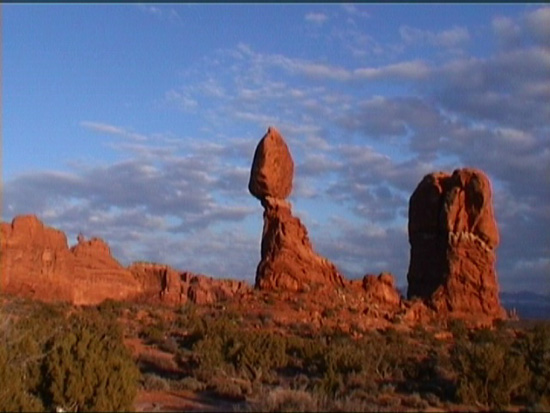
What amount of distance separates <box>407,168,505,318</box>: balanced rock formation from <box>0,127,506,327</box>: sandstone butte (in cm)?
5

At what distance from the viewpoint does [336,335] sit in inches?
1075

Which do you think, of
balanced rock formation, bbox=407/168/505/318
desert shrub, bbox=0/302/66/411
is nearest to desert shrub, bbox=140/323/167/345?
desert shrub, bbox=0/302/66/411

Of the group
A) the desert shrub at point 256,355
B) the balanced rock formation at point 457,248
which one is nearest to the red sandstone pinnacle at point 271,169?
the balanced rock formation at point 457,248

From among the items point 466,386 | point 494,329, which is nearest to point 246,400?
point 466,386

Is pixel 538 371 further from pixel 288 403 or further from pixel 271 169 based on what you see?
pixel 271 169

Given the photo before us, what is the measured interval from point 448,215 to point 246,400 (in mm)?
24978

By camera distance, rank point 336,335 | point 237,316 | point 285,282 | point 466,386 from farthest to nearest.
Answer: point 285,282, point 237,316, point 336,335, point 466,386

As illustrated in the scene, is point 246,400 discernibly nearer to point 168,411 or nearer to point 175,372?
point 168,411

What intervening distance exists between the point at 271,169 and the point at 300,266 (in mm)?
4860

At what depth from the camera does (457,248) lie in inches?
1443

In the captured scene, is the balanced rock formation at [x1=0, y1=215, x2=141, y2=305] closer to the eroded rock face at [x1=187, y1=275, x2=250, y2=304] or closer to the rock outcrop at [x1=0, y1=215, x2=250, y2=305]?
the rock outcrop at [x1=0, y1=215, x2=250, y2=305]

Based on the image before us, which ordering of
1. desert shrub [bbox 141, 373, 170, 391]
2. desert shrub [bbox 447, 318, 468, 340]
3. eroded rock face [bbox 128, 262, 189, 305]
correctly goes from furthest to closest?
1. eroded rock face [bbox 128, 262, 189, 305]
2. desert shrub [bbox 447, 318, 468, 340]
3. desert shrub [bbox 141, 373, 170, 391]

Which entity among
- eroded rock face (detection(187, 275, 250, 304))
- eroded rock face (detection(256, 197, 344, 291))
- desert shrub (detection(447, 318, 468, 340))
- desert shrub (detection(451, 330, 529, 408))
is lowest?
desert shrub (detection(451, 330, 529, 408))

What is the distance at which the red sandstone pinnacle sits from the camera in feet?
127
